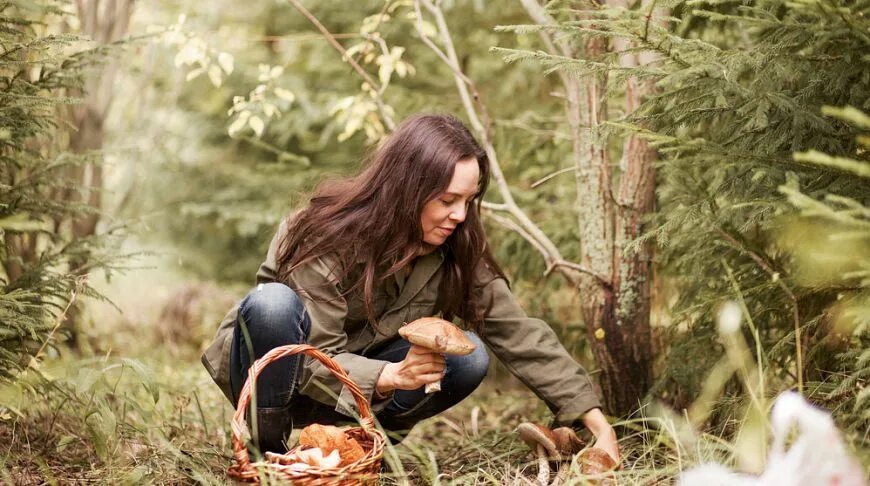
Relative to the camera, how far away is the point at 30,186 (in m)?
2.67

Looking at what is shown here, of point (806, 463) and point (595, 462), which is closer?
point (806, 463)

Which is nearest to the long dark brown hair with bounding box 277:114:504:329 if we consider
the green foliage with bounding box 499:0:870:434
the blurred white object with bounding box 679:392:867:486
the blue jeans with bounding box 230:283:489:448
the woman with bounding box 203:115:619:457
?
the woman with bounding box 203:115:619:457

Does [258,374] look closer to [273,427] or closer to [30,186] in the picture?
[273,427]

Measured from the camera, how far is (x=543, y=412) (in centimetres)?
312

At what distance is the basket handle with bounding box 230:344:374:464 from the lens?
190 cm

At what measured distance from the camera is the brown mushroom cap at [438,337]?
2051mm

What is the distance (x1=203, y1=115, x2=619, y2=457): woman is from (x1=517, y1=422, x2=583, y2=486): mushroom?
0.08m

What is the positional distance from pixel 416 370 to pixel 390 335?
444mm

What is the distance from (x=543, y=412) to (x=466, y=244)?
896 mm

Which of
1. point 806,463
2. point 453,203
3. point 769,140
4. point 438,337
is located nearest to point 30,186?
point 453,203

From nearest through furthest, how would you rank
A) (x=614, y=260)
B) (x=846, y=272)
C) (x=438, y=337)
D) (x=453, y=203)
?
(x=846, y=272), (x=438, y=337), (x=453, y=203), (x=614, y=260)

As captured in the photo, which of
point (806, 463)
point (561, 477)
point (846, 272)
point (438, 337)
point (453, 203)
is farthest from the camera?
point (453, 203)

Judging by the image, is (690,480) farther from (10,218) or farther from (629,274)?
(10,218)

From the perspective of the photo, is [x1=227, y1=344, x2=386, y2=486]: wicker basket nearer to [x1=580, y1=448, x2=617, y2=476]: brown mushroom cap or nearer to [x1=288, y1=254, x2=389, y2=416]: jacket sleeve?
[x1=288, y1=254, x2=389, y2=416]: jacket sleeve
